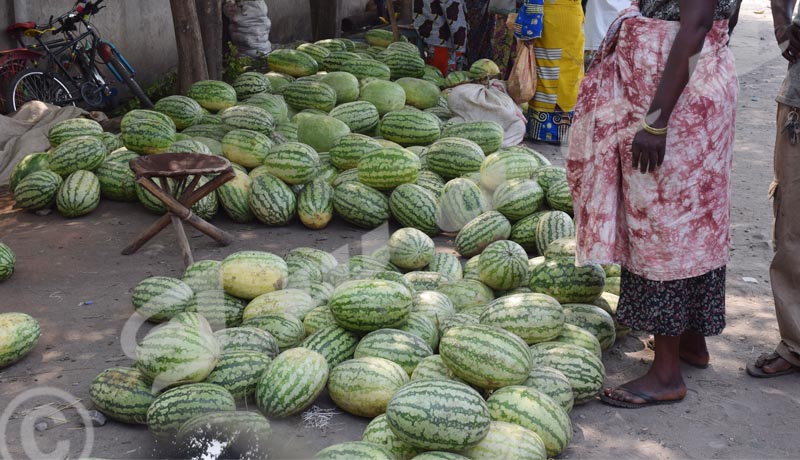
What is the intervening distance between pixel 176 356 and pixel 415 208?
256 cm

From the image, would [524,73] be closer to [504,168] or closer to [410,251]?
[504,168]

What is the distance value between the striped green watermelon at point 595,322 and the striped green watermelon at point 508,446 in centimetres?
117

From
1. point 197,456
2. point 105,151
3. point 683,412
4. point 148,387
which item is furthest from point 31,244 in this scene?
point 683,412

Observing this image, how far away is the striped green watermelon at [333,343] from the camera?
372 cm

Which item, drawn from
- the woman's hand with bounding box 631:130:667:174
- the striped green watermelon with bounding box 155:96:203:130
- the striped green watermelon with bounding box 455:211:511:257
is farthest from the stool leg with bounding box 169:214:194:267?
the woman's hand with bounding box 631:130:667:174

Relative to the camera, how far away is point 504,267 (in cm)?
442

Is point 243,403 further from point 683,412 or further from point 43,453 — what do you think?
point 683,412

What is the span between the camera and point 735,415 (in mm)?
3611

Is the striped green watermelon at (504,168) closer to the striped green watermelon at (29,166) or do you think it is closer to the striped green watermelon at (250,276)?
the striped green watermelon at (250,276)

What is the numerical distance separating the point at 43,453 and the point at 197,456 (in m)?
0.67

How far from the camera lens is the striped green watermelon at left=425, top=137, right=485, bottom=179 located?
608 cm

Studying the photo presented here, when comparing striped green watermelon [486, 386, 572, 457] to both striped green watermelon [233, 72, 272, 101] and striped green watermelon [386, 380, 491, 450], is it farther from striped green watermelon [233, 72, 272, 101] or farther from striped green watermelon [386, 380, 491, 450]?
striped green watermelon [233, 72, 272, 101]

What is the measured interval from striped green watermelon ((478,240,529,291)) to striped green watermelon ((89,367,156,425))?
1.90 meters

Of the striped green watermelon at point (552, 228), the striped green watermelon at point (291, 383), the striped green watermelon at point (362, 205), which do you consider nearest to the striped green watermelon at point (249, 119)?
the striped green watermelon at point (362, 205)
